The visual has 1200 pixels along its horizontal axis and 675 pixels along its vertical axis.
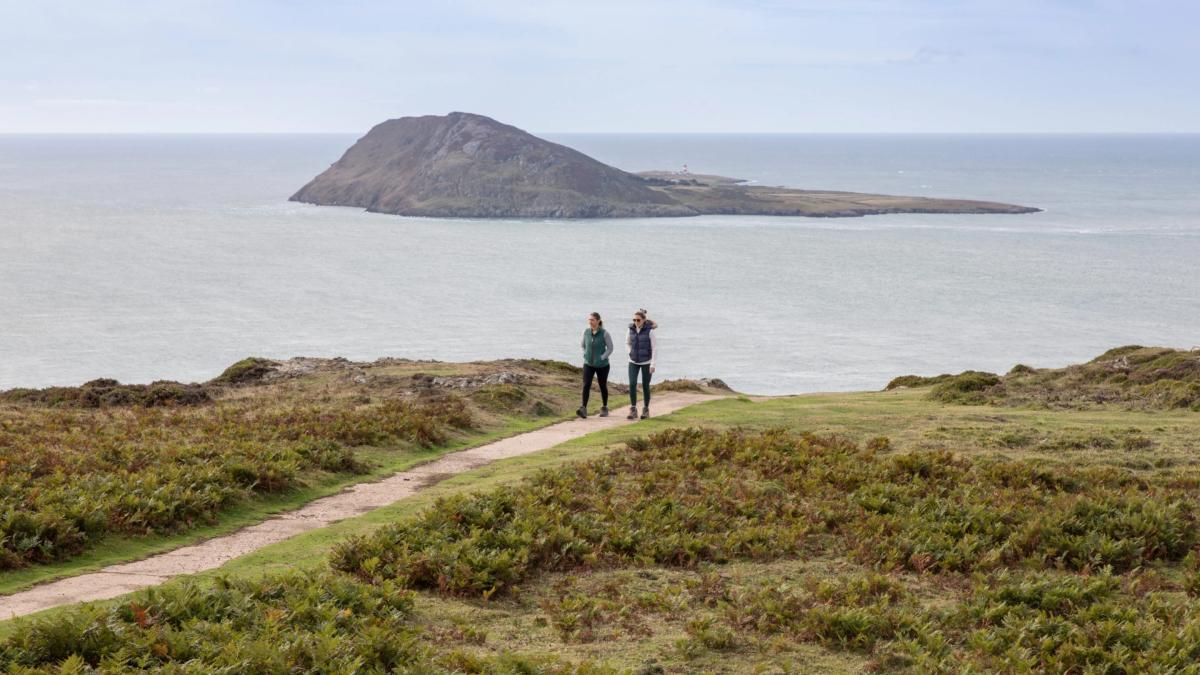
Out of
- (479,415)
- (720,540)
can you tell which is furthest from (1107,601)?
(479,415)

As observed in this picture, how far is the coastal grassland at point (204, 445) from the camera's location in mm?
16891

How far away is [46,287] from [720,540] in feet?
438

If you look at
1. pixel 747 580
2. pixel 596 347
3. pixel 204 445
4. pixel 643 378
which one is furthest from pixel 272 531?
pixel 643 378

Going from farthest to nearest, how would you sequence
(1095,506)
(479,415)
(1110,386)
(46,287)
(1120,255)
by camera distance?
(1120,255), (46,287), (1110,386), (479,415), (1095,506)

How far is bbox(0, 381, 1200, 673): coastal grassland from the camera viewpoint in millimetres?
12391

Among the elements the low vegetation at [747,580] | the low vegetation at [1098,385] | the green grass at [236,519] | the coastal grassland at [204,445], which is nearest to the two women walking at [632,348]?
the coastal grassland at [204,445]

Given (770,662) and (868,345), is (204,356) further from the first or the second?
(770,662)

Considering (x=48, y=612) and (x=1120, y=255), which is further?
(x=1120, y=255)

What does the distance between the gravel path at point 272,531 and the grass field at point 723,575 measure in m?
0.74

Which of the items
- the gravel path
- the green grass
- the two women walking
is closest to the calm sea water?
the two women walking

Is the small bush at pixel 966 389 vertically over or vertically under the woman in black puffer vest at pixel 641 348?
under

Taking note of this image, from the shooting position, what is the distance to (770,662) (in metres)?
12.6

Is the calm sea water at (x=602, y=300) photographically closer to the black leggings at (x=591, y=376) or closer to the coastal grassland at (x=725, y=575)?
the black leggings at (x=591, y=376)

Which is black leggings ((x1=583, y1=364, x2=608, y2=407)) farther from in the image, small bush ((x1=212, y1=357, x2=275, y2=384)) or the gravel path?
small bush ((x1=212, y1=357, x2=275, y2=384))
